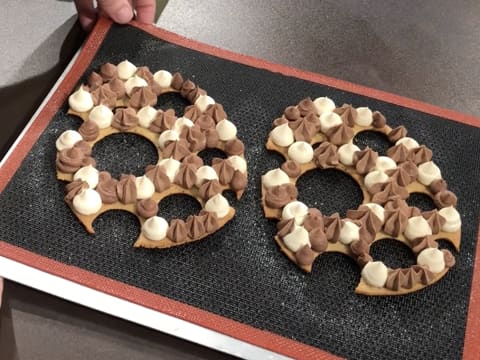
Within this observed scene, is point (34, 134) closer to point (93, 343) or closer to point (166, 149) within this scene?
point (166, 149)

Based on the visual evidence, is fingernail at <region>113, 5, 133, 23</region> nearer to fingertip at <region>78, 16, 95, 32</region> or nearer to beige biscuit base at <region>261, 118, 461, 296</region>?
fingertip at <region>78, 16, 95, 32</region>

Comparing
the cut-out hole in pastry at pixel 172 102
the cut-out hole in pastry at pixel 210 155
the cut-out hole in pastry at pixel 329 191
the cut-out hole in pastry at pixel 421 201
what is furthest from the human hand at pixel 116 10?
the cut-out hole in pastry at pixel 421 201

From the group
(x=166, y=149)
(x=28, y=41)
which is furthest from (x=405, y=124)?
(x=28, y=41)

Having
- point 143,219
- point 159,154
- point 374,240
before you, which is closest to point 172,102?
point 159,154

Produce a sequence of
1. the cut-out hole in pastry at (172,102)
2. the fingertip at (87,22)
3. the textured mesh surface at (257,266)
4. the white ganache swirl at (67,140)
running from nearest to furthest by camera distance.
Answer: the textured mesh surface at (257,266), the white ganache swirl at (67,140), the cut-out hole in pastry at (172,102), the fingertip at (87,22)

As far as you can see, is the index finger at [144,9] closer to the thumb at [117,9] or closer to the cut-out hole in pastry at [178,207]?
the thumb at [117,9]

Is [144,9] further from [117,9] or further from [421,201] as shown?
[421,201]

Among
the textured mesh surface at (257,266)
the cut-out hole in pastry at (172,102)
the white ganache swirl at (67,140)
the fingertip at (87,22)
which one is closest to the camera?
the textured mesh surface at (257,266)
